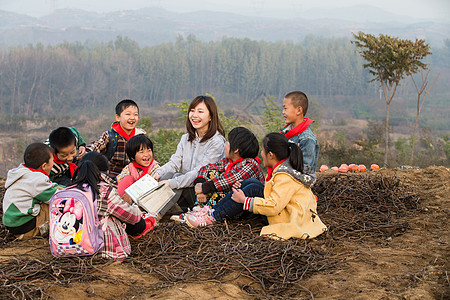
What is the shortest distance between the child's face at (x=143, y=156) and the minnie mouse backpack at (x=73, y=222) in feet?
4.53

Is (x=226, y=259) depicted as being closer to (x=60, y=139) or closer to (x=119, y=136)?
(x=60, y=139)

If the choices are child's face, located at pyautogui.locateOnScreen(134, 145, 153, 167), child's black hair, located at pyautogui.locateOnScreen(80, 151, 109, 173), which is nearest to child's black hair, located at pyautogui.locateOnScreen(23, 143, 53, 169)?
child's black hair, located at pyautogui.locateOnScreen(80, 151, 109, 173)

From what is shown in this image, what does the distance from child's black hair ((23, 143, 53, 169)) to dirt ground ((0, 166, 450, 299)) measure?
→ 2.62 feet

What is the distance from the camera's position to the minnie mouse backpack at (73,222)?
3.41 m

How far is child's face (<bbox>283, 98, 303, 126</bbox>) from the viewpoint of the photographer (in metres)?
4.97

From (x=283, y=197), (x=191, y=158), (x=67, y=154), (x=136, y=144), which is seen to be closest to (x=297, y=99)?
(x=283, y=197)

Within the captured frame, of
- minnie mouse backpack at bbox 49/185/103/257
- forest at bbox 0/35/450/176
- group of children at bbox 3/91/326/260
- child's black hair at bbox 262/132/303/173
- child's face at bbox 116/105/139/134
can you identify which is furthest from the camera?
forest at bbox 0/35/450/176

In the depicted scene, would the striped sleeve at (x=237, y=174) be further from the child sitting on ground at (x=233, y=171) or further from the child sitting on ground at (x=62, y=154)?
the child sitting on ground at (x=62, y=154)

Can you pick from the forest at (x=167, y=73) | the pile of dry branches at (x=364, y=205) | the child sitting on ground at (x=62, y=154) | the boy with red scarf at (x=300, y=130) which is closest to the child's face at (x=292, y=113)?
the boy with red scarf at (x=300, y=130)

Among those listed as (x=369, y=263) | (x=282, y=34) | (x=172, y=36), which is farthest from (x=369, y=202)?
(x=282, y=34)

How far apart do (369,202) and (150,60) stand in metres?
19.8

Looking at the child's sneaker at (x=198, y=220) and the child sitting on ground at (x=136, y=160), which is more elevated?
the child sitting on ground at (x=136, y=160)

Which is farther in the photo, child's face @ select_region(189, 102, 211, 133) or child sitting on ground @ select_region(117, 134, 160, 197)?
child's face @ select_region(189, 102, 211, 133)

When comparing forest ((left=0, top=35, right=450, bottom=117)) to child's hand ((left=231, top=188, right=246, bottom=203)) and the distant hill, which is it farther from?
child's hand ((left=231, top=188, right=246, bottom=203))
